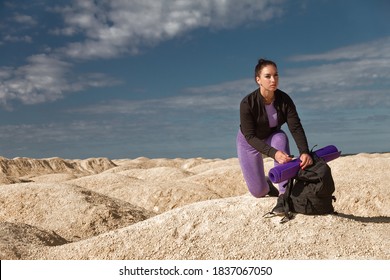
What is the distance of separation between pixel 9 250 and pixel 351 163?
15.5m

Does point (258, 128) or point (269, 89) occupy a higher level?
point (269, 89)

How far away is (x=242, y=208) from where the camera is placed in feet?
25.6

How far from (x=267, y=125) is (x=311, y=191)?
1.21 metres

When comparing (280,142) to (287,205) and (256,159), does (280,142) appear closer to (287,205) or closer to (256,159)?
(256,159)

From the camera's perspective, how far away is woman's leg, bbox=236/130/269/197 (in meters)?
7.67

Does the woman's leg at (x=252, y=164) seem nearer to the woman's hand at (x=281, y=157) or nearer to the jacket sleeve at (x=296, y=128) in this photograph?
the jacket sleeve at (x=296, y=128)

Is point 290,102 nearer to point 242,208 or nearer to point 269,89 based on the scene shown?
point 269,89

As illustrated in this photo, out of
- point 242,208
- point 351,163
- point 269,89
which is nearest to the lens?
point 269,89

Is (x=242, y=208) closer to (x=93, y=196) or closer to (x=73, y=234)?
(x=73, y=234)
